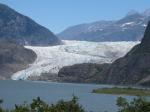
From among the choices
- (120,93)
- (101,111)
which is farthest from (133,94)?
(101,111)

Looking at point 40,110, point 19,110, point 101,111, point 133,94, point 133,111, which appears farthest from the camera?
point 133,94

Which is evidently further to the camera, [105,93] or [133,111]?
[105,93]

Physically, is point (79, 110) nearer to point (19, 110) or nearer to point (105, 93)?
point (19, 110)

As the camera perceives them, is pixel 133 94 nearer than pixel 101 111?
No

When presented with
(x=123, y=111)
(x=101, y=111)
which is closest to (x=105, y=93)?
(x=101, y=111)

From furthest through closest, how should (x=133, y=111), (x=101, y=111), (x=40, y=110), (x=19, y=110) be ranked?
1. (x=101, y=111)
2. (x=133, y=111)
3. (x=40, y=110)
4. (x=19, y=110)

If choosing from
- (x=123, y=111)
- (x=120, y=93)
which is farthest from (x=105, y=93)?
(x=123, y=111)

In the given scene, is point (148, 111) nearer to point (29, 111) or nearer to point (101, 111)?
point (29, 111)

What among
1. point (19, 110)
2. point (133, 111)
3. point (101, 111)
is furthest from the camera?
point (101, 111)

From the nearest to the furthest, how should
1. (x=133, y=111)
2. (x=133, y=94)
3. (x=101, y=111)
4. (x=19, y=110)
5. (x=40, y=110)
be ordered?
(x=19, y=110)
(x=40, y=110)
(x=133, y=111)
(x=101, y=111)
(x=133, y=94)
